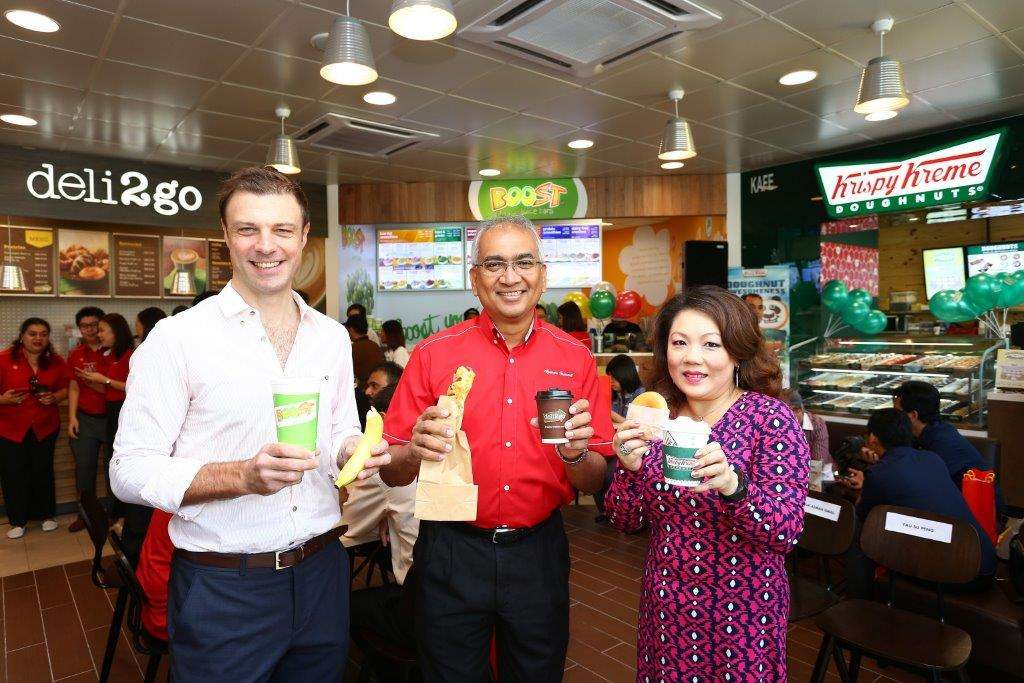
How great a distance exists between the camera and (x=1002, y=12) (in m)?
3.95

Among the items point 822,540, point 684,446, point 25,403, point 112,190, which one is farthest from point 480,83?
point 25,403

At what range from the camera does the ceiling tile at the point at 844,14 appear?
3.79 metres

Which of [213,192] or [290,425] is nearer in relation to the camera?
[290,425]

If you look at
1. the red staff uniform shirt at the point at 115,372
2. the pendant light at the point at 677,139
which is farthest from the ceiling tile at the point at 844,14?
the red staff uniform shirt at the point at 115,372

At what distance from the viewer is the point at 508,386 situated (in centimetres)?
202

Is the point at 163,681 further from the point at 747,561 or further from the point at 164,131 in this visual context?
the point at 164,131

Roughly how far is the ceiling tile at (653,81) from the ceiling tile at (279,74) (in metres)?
2.13

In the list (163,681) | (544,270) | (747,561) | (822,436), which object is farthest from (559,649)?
(822,436)

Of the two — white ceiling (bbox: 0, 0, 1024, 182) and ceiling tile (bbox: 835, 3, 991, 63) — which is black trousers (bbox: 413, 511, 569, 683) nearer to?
white ceiling (bbox: 0, 0, 1024, 182)

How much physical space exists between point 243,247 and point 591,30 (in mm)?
3208

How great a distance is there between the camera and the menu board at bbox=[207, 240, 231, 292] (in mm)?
8289

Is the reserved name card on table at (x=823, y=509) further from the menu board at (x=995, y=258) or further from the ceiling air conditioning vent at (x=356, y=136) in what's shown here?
the menu board at (x=995, y=258)

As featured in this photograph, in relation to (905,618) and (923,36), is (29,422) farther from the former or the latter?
(923,36)

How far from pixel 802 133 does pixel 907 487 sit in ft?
14.4
